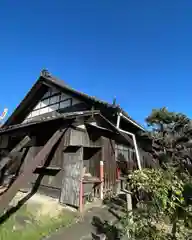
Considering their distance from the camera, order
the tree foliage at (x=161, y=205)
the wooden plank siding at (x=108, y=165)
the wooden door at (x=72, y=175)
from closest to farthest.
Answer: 1. the tree foliage at (x=161, y=205)
2. the wooden door at (x=72, y=175)
3. the wooden plank siding at (x=108, y=165)

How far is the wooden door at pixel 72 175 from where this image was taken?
5.35 meters

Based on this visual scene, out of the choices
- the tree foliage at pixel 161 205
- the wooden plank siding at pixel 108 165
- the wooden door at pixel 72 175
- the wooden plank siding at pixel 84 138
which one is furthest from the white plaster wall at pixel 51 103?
the tree foliage at pixel 161 205

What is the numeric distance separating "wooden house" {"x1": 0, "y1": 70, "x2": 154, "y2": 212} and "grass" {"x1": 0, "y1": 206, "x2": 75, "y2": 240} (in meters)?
0.65

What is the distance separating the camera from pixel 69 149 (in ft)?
19.6

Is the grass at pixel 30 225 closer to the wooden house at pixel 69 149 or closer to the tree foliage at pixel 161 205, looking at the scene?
the wooden house at pixel 69 149

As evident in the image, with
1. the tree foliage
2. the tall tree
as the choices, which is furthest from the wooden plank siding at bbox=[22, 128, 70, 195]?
the tall tree

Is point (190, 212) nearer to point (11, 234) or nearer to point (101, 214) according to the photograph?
point (101, 214)

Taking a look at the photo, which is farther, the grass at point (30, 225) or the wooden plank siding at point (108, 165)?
the wooden plank siding at point (108, 165)

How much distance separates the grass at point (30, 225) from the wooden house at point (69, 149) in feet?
2.14

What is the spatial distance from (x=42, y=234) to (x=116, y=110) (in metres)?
4.71

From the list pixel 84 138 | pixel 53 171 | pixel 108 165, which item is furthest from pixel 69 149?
pixel 108 165

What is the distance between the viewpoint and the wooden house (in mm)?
5438

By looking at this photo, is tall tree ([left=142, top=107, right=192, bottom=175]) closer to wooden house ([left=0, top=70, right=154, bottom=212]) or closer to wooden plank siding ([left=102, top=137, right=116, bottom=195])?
wooden house ([left=0, top=70, right=154, bottom=212])

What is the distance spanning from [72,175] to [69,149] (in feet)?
3.08
